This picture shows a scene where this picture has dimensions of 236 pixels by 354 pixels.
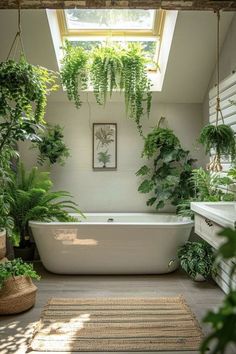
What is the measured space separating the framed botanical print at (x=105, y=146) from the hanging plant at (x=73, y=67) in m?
0.80

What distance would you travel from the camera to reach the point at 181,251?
132 inches

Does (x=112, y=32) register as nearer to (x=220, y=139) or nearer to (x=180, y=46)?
(x=180, y=46)

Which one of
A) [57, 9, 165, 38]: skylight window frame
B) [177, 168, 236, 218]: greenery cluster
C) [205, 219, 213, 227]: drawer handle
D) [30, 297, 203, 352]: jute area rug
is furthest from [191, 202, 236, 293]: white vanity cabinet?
[57, 9, 165, 38]: skylight window frame

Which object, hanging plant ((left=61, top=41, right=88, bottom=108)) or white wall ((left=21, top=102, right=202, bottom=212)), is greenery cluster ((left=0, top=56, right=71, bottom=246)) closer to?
hanging plant ((left=61, top=41, right=88, bottom=108))

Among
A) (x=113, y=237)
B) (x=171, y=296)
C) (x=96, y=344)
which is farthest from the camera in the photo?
(x=113, y=237)

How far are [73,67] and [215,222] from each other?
2.25 meters

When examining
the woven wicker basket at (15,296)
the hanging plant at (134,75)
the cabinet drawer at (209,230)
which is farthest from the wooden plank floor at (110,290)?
the hanging plant at (134,75)

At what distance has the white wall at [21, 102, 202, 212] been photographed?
14.2ft

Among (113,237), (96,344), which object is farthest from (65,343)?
(113,237)

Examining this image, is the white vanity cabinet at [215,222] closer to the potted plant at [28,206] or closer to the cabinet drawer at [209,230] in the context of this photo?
the cabinet drawer at [209,230]

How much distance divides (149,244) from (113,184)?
1187 millimetres

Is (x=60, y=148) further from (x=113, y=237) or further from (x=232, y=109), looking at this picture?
(x=232, y=109)

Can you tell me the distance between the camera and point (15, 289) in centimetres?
258

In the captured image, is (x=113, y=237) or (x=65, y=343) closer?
(x=65, y=343)
